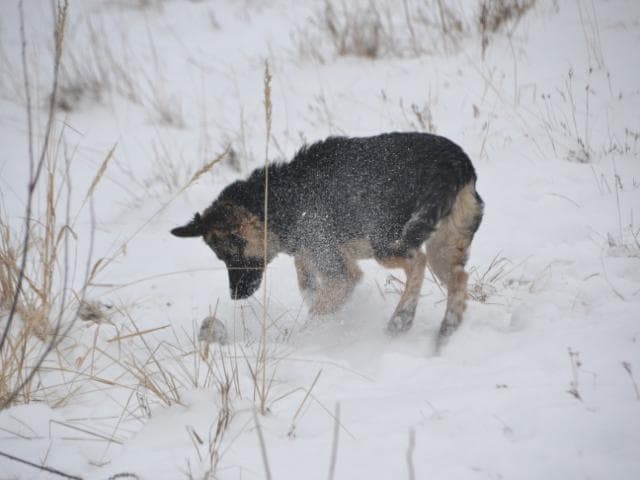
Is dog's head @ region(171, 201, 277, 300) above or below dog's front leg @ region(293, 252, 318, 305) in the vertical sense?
above

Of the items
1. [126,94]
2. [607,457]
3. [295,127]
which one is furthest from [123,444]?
[126,94]

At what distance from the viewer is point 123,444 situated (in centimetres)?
164

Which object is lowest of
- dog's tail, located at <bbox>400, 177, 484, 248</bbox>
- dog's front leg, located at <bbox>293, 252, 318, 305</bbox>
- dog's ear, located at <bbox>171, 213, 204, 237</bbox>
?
dog's front leg, located at <bbox>293, 252, 318, 305</bbox>

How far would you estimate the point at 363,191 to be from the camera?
9.86ft

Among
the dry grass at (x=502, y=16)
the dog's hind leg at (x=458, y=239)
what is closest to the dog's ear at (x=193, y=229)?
the dog's hind leg at (x=458, y=239)

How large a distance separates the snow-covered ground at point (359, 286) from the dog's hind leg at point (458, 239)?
166mm

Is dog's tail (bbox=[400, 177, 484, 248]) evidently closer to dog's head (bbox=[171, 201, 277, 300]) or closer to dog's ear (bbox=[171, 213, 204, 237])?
dog's head (bbox=[171, 201, 277, 300])

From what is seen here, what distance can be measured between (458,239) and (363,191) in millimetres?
706

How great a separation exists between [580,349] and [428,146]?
5.04 ft

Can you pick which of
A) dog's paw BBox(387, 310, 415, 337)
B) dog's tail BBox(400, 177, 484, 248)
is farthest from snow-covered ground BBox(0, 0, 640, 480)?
dog's tail BBox(400, 177, 484, 248)

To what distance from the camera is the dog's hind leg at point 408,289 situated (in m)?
2.84

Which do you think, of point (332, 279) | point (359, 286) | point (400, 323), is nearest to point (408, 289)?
point (400, 323)

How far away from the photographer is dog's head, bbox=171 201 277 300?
3.32 m

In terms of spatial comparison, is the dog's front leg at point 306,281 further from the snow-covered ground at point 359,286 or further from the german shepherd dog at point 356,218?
the snow-covered ground at point 359,286
